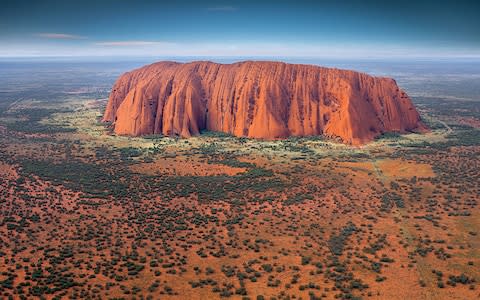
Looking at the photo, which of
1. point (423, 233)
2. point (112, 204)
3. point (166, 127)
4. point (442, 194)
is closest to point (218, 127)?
point (166, 127)

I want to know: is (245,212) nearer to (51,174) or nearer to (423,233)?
(423,233)

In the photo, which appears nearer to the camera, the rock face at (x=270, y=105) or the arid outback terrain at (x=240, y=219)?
the arid outback terrain at (x=240, y=219)

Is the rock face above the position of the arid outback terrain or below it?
above

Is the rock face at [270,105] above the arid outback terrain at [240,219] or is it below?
above

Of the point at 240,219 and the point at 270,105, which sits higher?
the point at 270,105
